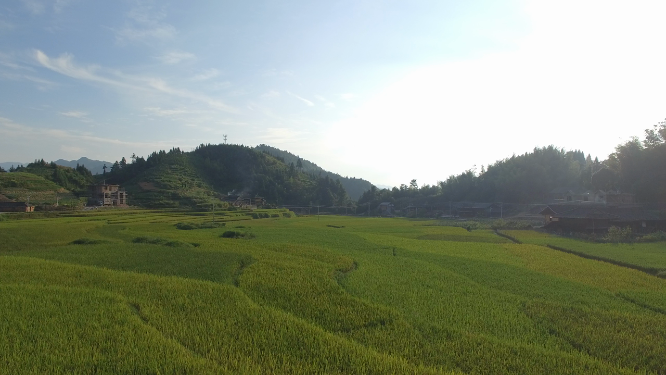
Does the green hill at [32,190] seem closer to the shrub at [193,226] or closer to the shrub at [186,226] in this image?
the shrub at [186,226]

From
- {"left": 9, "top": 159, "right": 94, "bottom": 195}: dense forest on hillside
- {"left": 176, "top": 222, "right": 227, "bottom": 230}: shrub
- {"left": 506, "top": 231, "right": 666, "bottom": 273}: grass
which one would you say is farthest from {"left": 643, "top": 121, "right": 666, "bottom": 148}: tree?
{"left": 9, "top": 159, "right": 94, "bottom": 195}: dense forest on hillside

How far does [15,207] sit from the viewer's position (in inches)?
1435

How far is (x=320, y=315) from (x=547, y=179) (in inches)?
2713

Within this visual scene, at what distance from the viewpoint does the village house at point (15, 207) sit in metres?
36.0

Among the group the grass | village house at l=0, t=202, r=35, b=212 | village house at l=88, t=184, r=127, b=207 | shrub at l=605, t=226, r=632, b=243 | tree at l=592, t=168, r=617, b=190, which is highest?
tree at l=592, t=168, r=617, b=190

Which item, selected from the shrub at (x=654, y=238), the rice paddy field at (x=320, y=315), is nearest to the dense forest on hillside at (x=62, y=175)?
the rice paddy field at (x=320, y=315)

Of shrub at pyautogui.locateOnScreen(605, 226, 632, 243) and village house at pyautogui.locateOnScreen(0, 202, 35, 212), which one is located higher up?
village house at pyautogui.locateOnScreen(0, 202, 35, 212)

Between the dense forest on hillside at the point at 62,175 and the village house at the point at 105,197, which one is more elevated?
the dense forest on hillside at the point at 62,175

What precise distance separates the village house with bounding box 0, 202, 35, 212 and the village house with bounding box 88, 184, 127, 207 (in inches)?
379

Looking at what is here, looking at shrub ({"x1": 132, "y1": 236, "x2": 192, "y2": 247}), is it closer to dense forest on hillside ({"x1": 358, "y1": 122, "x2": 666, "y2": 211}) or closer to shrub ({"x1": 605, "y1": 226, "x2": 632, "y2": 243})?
shrub ({"x1": 605, "y1": 226, "x2": 632, "y2": 243})

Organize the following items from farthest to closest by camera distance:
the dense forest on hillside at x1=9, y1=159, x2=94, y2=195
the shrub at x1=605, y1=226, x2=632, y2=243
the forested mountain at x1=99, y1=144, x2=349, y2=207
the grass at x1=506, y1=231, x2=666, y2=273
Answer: the forested mountain at x1=99, y1=144, x2=349, y2=207 → the dense forest on hillside at x1=9, y1=159, x2=94, y2=195 → the shrub at x1=605, y1=226, x2=632, y2=243 → the grass at x1=506, y1=231, x2=666, y2=273

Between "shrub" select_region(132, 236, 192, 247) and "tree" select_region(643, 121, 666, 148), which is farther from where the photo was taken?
"tree" select_region(643, 121, 666, 148)

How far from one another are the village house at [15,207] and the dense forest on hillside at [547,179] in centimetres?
5311

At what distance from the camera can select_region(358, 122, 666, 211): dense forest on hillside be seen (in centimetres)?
4025
